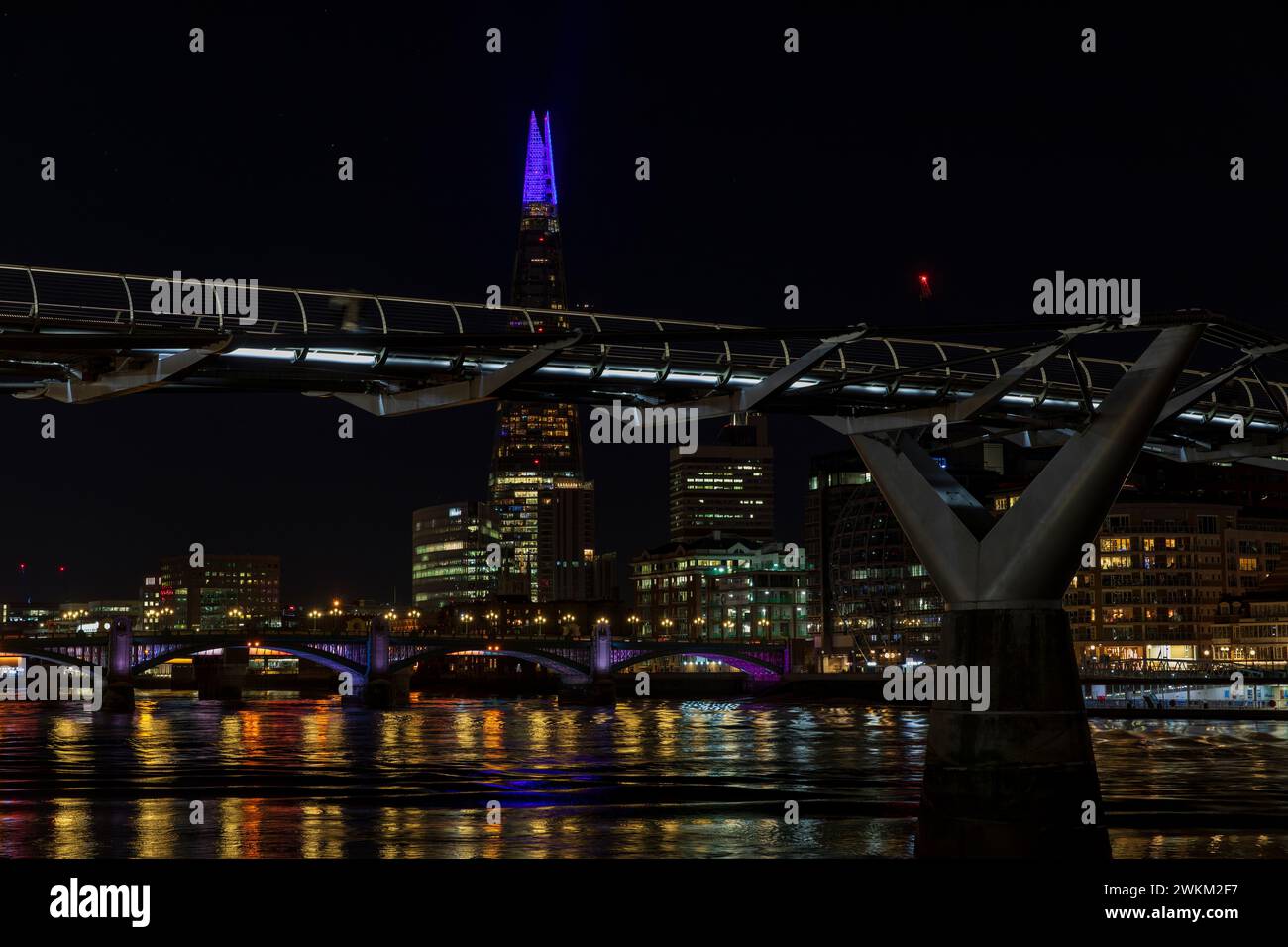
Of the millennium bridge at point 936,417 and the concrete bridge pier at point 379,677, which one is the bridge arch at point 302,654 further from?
the millennium bridge at point 936,417

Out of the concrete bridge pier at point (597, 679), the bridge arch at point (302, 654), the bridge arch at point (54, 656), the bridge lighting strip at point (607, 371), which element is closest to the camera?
the bridge lighting strip at point (607, 371)

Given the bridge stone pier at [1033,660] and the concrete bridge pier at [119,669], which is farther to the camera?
the concrete bridge pier at [119,669]

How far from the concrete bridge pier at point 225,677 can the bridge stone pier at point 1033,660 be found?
13340 centimetres

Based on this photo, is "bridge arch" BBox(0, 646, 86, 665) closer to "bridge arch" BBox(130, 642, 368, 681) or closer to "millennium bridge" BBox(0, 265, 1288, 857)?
"bridge arch" BBox(130, 642, 368, 681)

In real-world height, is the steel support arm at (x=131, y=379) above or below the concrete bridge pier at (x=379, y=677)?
above

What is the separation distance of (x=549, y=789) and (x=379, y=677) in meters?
96.5

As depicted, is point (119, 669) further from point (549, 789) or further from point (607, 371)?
point (607, 371)

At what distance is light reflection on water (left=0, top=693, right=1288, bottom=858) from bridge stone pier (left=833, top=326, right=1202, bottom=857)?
694 cm

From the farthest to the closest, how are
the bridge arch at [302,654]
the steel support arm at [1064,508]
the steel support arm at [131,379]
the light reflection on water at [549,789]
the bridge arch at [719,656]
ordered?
the bridge arch at [719,656] < the bridge arch at [302,654] < the light reflection on water at [549,789] < the steel support arm at [1064,508] < the steel support arm at [131,379]

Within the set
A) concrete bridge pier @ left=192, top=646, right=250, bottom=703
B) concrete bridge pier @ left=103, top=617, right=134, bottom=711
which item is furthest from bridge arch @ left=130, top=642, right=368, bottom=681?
concrete bridge pier @ left=192, top=646, right=250, bottom=703

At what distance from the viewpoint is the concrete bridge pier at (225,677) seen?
162 meters

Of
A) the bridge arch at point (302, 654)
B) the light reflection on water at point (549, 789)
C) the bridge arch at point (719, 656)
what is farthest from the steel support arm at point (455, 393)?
the bridge arch at point (719, 656)

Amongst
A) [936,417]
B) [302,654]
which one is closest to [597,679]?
[302,654]

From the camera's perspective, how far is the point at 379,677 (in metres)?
149
